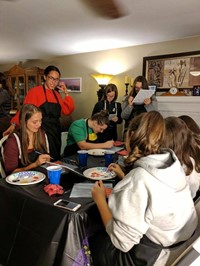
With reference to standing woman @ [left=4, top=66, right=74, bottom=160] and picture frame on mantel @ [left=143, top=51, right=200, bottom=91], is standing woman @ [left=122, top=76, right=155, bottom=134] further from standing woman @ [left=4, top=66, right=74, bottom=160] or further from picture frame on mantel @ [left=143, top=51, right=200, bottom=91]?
standing woman @ [left=4, top=66, right=74, bottom=160]

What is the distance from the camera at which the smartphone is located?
104cm

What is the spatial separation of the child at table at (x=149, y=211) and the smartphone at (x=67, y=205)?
15cm

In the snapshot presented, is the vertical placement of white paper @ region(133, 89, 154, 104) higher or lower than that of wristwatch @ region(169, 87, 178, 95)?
lower

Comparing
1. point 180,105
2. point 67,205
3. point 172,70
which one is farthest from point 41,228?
point 172,70

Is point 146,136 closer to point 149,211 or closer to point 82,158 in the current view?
point 149,211

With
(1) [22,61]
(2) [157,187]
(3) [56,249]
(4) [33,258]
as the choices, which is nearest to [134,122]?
(2) [157,187]

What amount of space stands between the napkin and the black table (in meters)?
0.02

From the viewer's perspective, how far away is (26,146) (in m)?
1.67

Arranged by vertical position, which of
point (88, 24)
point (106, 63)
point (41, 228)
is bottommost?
point (41, 228)

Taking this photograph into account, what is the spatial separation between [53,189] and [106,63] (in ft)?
10.8

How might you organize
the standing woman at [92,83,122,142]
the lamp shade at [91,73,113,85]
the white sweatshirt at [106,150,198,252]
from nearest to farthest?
the white sweatshirt at [106,150,198,252], the standing woman at [92,83,122,142], the lamp shade at [91,73,113,85]

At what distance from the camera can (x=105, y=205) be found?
3.38 feet

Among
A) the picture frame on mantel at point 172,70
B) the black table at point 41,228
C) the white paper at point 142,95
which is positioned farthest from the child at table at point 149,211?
the picture frame on mantel at point 172,70

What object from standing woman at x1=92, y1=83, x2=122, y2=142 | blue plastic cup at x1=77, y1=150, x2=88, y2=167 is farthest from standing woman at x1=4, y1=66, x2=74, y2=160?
standing woman at x1=92, y1=83, x2=122, y2=142
